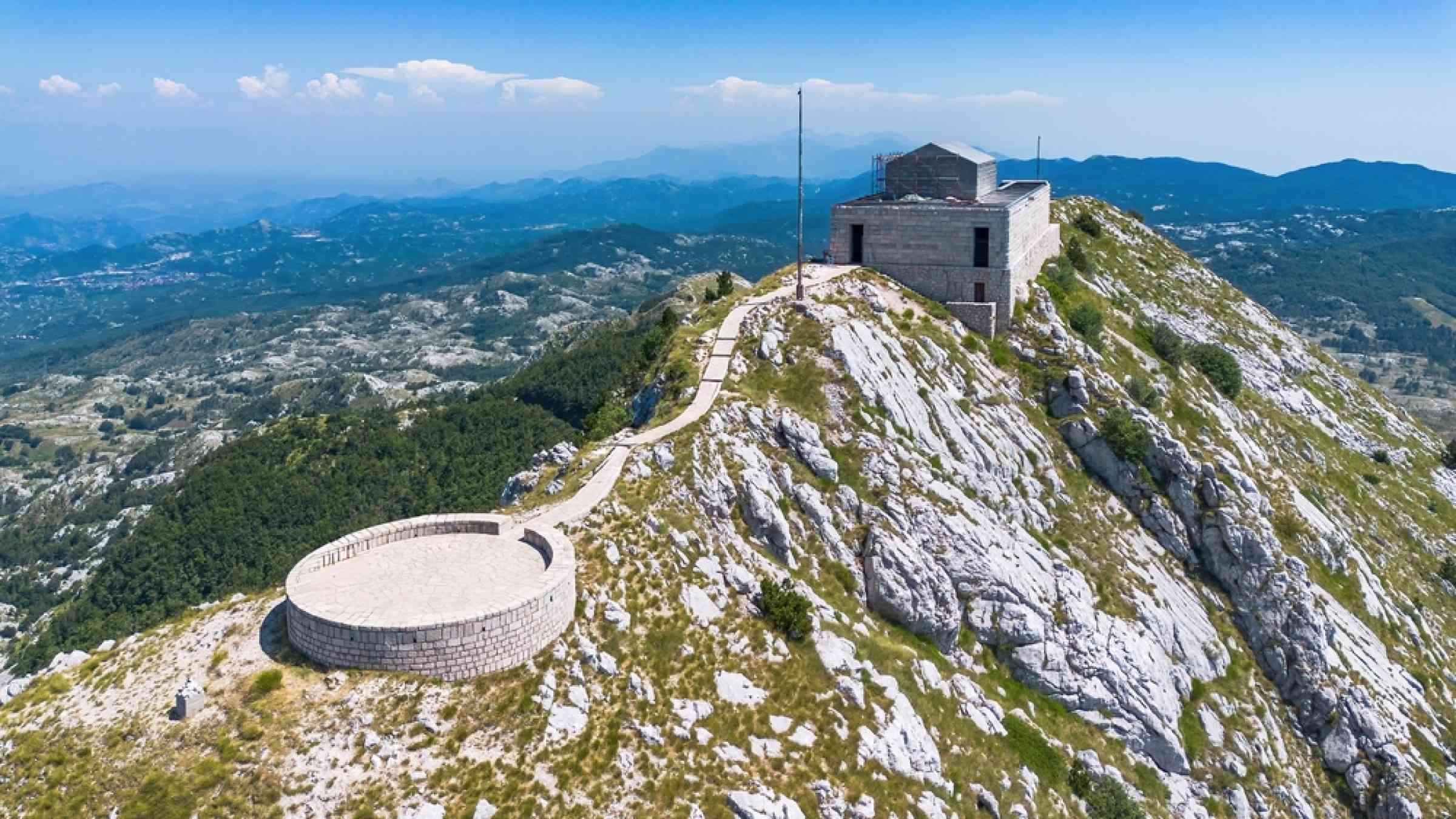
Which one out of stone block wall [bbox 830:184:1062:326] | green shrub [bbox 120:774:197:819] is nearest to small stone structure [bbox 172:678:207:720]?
green shrub [bbox 120:774:197:819]

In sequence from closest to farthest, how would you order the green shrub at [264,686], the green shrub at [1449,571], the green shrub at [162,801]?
the green shrub at [162,801], the green shrub at [264,686], the green shrub at [1449,571]

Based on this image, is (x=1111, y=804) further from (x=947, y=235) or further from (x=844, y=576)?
(x=947, y=235)

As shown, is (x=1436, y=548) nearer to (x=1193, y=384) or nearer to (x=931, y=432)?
(x=1193, y=384)

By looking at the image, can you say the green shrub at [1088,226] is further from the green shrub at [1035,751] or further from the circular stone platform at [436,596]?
the circular stone platform at [436,596]

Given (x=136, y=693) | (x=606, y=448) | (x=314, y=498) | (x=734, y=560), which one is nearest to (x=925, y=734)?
(x=734, y=560)

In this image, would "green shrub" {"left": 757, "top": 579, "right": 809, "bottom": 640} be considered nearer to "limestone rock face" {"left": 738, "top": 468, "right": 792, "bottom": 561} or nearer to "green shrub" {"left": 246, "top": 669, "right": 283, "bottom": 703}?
"limestone rock face" {"left": 738, "top": 468, "right": 792, "bottom": 561}

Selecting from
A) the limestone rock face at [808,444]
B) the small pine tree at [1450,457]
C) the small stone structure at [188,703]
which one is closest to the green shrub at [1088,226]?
the small pine tree at [1450,457]

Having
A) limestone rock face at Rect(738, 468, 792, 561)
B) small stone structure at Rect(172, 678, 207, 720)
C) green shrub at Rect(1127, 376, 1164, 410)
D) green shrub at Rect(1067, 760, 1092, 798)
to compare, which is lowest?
green shrub at Rect(1067, 760, 1092, 798)

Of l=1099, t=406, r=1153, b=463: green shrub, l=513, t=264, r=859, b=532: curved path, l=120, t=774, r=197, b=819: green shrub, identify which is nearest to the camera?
l=120, t=774, r=197, b=819: green shrub
